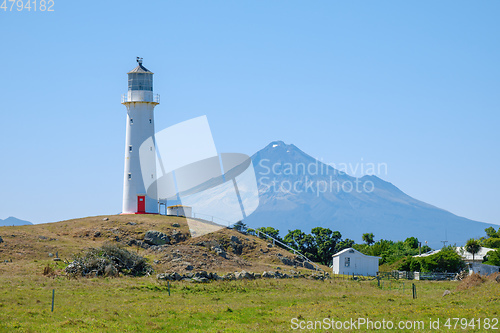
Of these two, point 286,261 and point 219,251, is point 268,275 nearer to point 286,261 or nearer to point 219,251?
point 219,251

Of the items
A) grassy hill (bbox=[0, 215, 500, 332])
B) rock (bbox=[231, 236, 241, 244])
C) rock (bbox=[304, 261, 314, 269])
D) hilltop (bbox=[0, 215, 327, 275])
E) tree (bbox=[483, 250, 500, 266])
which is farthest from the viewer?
tree (bbox=[483, 250, 500, 266])

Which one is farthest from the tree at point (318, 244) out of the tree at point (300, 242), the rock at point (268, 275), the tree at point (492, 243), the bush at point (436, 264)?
the tree at point (492, 243)

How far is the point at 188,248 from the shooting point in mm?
65438

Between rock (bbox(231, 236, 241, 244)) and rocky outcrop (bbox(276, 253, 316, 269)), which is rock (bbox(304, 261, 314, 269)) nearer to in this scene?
rocky outcrop (bbox(276, 253, 316, 269))

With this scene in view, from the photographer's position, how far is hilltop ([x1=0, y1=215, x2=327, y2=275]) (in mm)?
58375

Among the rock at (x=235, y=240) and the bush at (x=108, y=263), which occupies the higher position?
the rock at (x=235, y=240)

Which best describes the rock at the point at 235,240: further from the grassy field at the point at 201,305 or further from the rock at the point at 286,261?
the grassy field at the point at 201,305

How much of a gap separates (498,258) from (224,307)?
61.1 meters

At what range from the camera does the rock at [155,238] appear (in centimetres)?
Answer: 6744

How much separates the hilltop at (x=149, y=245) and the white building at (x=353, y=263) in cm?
669

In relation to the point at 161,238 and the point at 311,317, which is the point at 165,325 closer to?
the point at 311,317

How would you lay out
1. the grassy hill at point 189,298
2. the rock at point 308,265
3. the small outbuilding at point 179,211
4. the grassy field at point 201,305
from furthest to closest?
the small outbuilding at point 179,211, the rock at point 308,265, the grassy hill at point 189,298, the grassy field at point 201,305

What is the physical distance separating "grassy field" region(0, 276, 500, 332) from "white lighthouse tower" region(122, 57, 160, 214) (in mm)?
26926

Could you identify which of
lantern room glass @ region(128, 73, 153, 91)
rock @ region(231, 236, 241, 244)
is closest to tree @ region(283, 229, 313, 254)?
rock @ region(231, 236, 241, 244)
